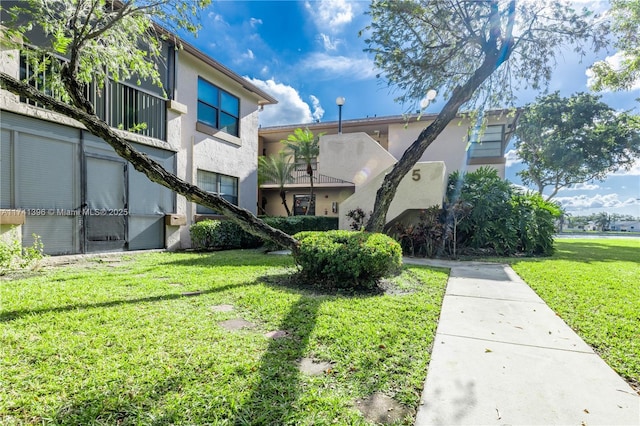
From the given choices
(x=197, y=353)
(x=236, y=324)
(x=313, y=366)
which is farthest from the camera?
(x=236, y=324)

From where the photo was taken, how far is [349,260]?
4.90 meters

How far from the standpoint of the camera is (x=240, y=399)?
207 centimetres

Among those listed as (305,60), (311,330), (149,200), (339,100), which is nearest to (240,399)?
(311,330)

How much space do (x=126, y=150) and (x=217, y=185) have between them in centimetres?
778

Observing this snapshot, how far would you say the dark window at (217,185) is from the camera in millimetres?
11406

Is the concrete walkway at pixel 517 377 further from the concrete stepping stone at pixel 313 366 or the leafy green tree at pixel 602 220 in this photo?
the leafy green tree at pixel 602 220

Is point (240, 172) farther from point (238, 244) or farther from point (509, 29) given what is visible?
point (509, 29)

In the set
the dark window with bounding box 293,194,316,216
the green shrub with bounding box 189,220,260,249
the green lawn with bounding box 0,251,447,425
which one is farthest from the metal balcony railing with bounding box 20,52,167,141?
the dark window with bounding box 293,194,316,216

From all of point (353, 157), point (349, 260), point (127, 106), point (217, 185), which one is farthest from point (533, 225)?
point (127, 106)

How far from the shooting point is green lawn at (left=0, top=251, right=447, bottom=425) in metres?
1.97

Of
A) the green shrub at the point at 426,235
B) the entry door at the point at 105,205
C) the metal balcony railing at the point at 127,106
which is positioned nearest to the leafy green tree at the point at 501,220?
the green shrub at the point at 426,235

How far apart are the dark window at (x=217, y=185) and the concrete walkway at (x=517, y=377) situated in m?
→ 9.57

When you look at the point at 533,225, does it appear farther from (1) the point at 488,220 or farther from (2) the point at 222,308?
(2) the point at 222,308

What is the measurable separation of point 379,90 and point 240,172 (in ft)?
22.4
